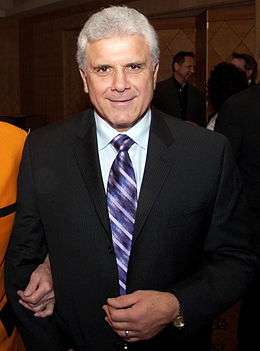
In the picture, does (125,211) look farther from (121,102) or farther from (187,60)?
(187,60)

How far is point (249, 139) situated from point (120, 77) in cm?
156

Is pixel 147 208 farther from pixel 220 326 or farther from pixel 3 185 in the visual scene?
pixel 220 326

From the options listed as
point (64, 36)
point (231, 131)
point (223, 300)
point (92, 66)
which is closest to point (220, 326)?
point (231, 131)

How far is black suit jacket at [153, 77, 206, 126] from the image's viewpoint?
18.6 feet

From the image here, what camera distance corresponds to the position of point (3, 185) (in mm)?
1542

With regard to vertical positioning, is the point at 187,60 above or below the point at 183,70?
above

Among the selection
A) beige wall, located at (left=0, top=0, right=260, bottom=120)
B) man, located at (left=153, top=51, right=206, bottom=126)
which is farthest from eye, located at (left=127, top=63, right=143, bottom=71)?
beige wall, located at (left=0, top=0, right=260, bottom=120)

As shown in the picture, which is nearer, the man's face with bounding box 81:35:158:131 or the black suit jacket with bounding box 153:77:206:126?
the man's face with bounding box 81:35:158:131

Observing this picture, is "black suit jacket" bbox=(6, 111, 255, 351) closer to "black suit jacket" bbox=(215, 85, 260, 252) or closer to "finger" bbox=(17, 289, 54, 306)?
"finger" bbox=(17, 289, 54, 306)

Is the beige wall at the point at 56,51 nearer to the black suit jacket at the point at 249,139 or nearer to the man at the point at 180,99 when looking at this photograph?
the man at the point at 180,99

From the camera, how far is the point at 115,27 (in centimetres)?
138

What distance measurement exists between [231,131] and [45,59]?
7806 millimetres

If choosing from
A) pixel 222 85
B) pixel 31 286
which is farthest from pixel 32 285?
pixel 222 85

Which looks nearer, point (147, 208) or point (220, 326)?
point (147, 208)
